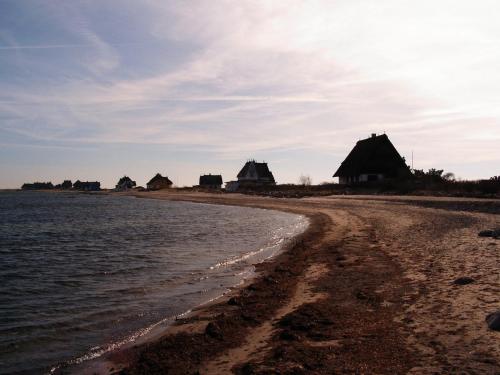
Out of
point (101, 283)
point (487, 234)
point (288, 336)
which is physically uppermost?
point (487, 234)

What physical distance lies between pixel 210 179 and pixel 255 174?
30.4m

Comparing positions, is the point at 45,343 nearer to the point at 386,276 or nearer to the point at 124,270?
the point at 124,270

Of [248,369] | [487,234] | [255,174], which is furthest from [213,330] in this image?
[255,174]

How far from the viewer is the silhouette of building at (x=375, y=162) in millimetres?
59688

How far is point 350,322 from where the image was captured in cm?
769

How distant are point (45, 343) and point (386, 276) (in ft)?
27.3

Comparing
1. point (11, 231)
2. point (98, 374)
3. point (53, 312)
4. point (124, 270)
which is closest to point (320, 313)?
point (98, 374)

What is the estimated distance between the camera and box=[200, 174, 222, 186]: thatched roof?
4942 inches

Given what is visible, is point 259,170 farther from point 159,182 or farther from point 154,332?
point 154,332

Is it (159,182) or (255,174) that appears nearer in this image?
(255,174)

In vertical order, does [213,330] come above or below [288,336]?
below

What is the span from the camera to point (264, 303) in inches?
383

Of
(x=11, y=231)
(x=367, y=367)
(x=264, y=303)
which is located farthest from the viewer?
(x=11, y=231)

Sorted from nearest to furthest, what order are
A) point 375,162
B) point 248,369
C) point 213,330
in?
point 248,369 < point 213,330 < point 375,162
